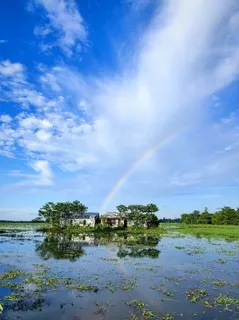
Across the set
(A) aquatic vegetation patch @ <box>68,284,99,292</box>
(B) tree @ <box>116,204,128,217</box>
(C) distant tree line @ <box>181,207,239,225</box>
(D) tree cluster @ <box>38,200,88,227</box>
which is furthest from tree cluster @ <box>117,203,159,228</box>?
(A) aquatic vegetation patch @ <box>68,284,99,292</box>

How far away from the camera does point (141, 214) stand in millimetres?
100375

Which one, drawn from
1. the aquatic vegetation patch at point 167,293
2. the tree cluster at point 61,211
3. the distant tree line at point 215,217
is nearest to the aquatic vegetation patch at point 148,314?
the aquatic vegetation patch at point 167,293

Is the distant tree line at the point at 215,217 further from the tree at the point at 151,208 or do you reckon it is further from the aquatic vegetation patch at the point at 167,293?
the aquatic vegetation patch at the point at 167,293

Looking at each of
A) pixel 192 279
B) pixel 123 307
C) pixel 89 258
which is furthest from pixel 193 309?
pixel 89 258

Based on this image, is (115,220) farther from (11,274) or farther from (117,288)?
(117,288)

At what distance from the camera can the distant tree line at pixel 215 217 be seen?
131 meters

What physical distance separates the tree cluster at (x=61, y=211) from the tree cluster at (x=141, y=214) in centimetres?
1302

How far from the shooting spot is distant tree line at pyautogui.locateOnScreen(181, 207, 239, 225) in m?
131

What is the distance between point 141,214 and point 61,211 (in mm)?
24632

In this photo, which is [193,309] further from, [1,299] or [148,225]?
[148,225]

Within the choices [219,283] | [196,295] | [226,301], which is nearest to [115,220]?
[219,283]

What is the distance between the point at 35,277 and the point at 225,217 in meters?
120

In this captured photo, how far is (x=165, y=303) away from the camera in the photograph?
1752 cm

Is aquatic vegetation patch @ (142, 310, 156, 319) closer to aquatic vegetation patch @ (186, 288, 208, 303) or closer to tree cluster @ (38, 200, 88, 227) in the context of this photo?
aquatic vegetation patch @ (186, 288, 208, 303)
